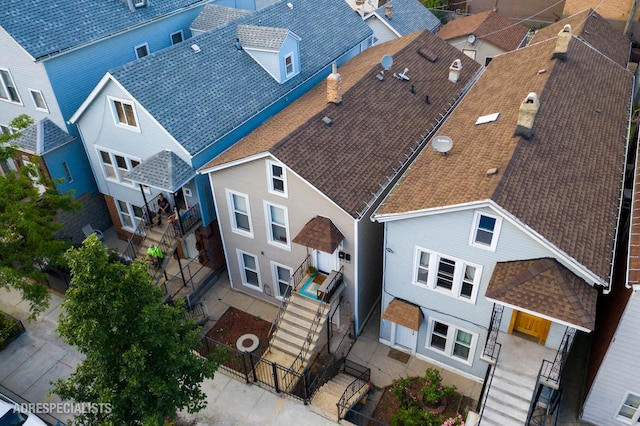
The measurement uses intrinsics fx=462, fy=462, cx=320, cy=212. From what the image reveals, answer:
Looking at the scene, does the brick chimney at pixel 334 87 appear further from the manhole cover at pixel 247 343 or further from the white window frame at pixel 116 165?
the manhole cover at pixel 247 343

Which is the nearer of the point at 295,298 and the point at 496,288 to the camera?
the point at 496,288

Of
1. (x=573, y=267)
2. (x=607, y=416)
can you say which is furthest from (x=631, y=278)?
(x=607, y=416)

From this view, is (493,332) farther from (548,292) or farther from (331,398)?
(331,398)

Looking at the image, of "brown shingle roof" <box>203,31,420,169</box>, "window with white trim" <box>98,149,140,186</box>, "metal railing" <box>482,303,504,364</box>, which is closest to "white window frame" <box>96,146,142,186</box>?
"window with white trim" <box>98,149,140,186</box>

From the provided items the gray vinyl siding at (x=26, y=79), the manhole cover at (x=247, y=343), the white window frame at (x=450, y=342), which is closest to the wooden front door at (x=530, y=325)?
the white window frame at (x=450, y=342)

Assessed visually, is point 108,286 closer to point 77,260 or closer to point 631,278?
point 77,260

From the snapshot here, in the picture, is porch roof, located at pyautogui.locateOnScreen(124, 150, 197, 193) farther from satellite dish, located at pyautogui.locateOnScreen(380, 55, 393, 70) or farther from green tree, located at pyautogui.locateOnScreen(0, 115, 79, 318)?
Result: satellite dish, located at pyautogui.locateOnScreen(380, 55, 393, 70)
